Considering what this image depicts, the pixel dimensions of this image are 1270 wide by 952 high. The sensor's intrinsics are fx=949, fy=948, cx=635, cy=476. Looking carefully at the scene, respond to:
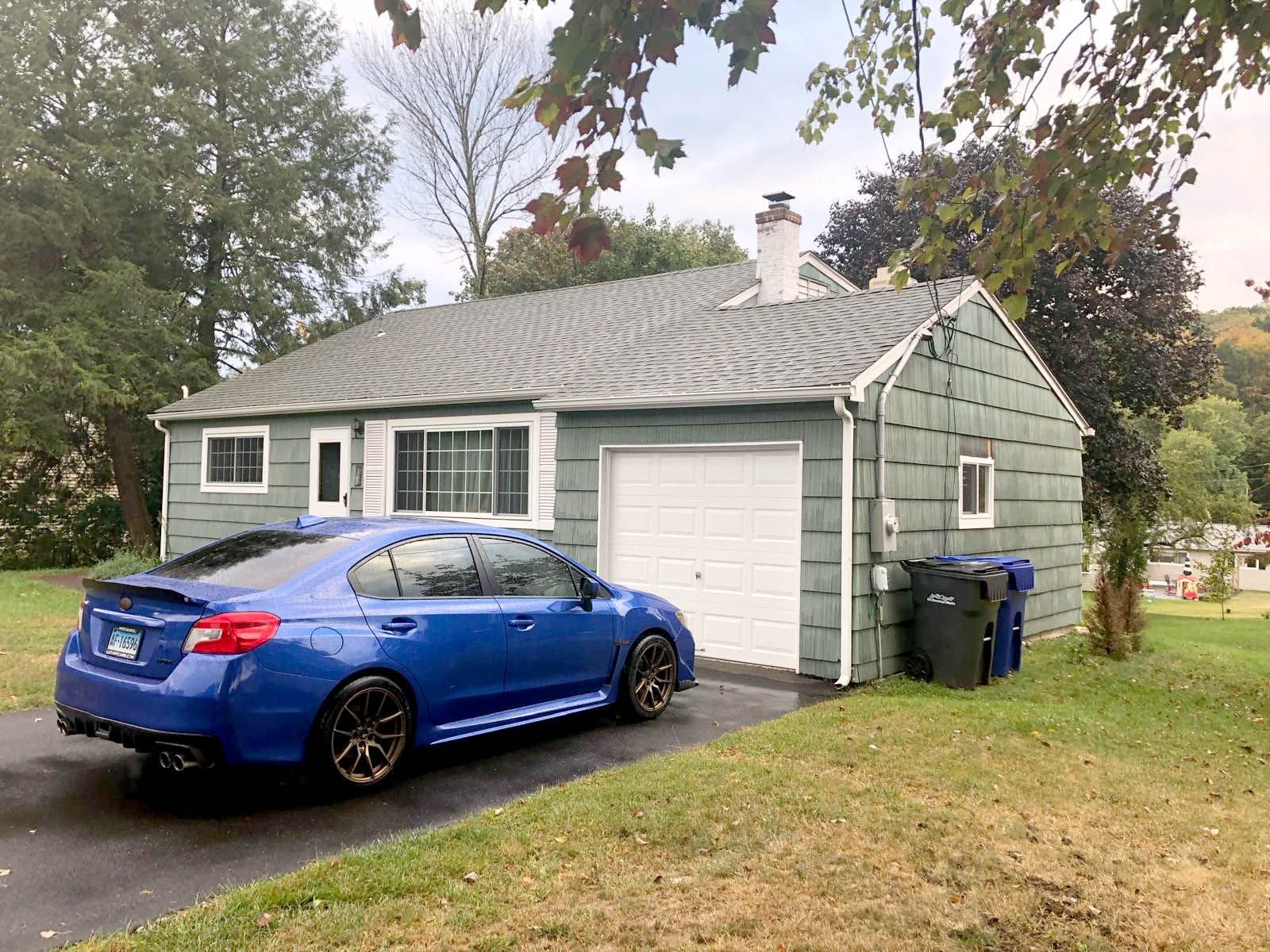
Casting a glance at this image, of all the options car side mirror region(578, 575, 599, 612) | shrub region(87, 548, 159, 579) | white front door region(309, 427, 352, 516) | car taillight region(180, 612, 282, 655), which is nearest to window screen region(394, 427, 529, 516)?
white front door region(309, 427, 352, 516)

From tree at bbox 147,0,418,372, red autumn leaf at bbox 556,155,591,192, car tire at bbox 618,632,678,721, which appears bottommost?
car tire at bbox 618,632,678,721

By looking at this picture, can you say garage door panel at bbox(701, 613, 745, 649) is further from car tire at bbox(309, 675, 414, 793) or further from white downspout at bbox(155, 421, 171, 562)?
white downspout at bbox(155, 421, 171, 562)

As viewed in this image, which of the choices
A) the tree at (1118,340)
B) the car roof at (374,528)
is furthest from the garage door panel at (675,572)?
the tree at (1118,340)

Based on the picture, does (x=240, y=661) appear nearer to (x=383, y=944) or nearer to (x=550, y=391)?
(x=383, y=944)

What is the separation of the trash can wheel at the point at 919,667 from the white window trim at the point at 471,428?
4.32 meters

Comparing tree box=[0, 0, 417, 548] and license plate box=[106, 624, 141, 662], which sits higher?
tree box=[0, 0, 417, 548]

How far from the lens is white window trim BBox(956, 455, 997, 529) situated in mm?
10727

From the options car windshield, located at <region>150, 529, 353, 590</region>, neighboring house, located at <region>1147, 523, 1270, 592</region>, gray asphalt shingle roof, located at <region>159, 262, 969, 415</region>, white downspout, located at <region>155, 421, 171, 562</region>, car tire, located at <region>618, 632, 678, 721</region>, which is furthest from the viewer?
neighboring house, located at <region>1147, 523, 1270, 592</region>

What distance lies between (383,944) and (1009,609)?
7.69 m

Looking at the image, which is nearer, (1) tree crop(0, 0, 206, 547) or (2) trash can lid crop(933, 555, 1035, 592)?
(2) trash can lid crop(933, 555, 1035, 592)

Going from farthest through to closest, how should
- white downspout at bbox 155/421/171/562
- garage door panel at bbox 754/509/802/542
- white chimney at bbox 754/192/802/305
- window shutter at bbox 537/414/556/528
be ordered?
white downspout at bbox 155/421/171/562 → white chimney at bbox 754/192/802/305 → window shutter at bbox 537/414/556/528 → garage door panel at bbox 754/509/802/542

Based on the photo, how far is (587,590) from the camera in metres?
6.56

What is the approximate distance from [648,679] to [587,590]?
0.95 m

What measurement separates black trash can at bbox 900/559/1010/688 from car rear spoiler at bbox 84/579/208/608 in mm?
6482
